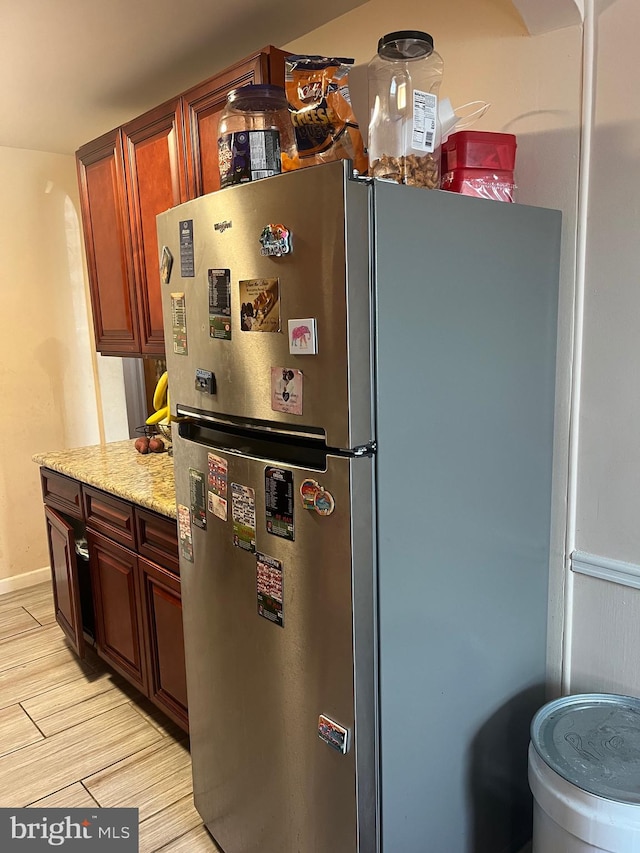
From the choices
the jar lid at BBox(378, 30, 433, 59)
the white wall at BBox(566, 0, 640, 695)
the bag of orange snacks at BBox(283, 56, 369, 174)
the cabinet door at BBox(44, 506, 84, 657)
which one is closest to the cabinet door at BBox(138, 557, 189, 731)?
the cabinet door at BBox(44, 506, 84, 657)

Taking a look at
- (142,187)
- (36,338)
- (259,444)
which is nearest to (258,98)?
(259,444)

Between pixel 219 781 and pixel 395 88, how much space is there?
179 centimetres

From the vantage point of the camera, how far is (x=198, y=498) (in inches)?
64.3

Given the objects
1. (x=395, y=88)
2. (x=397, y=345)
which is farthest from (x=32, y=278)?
(x=397, y=345)

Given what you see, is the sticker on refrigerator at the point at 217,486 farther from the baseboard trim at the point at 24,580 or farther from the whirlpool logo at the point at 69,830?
the baseboard trim at the point at 24,580

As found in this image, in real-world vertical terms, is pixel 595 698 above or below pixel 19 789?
above

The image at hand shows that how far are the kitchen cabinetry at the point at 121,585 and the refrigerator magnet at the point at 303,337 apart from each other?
106 centimetres

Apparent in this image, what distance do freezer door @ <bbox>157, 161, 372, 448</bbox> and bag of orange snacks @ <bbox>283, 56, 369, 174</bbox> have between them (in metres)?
0.26

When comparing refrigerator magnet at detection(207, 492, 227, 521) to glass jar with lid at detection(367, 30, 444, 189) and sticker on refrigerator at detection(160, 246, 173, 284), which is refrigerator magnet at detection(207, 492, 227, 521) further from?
glass jar with lid at detection(367, 30, 444, 189)

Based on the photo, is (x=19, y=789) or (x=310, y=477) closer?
(x=310, y=477)

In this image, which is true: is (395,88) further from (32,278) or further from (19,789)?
(32,278)

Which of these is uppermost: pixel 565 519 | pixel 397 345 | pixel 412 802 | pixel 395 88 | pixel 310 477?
pixel 395 88

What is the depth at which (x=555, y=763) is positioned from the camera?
1.34 metres

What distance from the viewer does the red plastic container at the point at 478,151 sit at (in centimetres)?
145
